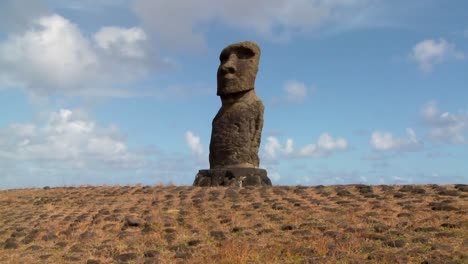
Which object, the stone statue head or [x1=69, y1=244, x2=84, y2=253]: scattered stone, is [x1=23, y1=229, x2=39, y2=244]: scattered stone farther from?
the stone statue head

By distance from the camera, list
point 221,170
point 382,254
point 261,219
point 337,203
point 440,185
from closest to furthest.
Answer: point 382,254 → point 261,219 → point 337,203 → point 440,185 → point 221,170

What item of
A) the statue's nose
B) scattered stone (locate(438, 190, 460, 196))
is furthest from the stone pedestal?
scattered stone (locate(438, 190, 460, 196))

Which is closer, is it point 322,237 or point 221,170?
point 322,237

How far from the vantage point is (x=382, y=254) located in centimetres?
745

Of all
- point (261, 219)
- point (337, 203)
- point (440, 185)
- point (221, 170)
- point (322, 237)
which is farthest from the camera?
point (221, 170)

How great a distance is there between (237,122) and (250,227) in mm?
6860

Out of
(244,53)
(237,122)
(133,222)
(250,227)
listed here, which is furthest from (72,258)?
(244,53)

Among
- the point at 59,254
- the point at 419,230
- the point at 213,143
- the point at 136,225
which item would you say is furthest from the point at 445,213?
the point at 213,143

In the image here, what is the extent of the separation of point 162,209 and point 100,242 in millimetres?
2552

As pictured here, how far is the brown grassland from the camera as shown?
7902 mm

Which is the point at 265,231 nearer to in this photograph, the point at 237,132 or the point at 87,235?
the point at 87,235

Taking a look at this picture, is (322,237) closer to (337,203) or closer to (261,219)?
(261,219)

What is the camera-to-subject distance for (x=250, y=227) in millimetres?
9766

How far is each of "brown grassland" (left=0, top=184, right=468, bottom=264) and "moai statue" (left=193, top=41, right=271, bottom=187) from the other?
164 centimetres
